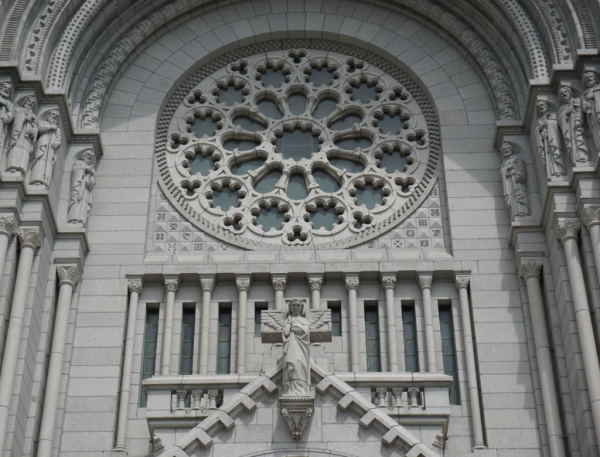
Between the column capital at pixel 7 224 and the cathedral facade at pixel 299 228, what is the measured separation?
5 centimetres

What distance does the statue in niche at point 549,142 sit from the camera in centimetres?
2227

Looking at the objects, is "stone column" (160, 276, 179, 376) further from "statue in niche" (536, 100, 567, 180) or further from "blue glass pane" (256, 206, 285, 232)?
"statue in niche" (536, 100, 567, 180)

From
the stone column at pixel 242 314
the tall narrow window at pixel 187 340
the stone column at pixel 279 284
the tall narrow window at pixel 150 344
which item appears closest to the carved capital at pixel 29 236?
the tall narrow window at pixel 150 344

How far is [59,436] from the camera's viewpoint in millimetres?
20641

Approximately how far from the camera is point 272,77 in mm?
26609

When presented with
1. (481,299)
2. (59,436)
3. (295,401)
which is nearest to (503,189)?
(481,299)

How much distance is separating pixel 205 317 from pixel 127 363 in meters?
1.73

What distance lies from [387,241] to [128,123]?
627 cm

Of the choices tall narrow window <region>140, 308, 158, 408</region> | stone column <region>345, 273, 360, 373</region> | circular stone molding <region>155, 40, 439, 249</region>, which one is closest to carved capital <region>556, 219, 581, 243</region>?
circular stone molding <region>155, 40, 439, 249</region>

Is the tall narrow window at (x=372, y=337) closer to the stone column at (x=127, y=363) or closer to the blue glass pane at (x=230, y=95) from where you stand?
the stone column at (x=127, y=363)

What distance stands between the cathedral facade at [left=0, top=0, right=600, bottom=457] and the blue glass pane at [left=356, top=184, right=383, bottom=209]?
4 centimetres

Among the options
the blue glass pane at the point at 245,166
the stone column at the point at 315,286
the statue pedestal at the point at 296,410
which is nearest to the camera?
the statue pedestal at the point at 296,410

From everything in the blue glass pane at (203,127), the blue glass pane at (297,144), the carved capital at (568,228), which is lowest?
the carved capital at (568,228)

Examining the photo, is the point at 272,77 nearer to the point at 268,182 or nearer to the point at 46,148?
the point at 268,182
